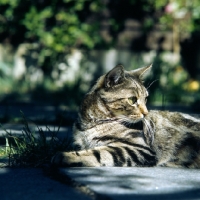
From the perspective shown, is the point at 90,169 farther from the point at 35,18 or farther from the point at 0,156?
the point at 35,18

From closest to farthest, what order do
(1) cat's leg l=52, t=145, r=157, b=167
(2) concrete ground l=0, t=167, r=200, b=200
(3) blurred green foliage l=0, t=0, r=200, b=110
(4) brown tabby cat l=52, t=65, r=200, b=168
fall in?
(2) concrete ground l=0, t=167, r=200, b=200, (1) cat's leg l=52, t=145, r=157, b=167, (4) brown tabby cat l=52, t=65, r=200, b=168, (3) blurred green foliage l=0, t=0, r=200, b=110

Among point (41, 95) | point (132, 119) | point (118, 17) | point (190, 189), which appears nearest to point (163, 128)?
point (132, 119)

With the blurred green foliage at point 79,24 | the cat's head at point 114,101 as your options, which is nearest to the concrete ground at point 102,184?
the cat's head at point 114,101

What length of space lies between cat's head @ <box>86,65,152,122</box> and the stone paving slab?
0.59m

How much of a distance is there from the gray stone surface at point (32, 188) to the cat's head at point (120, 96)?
91 centimetres

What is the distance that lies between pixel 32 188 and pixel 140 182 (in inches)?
24.1

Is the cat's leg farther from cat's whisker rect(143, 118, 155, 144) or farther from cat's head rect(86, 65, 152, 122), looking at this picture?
cat's head rect(86, 65, 152, 122)

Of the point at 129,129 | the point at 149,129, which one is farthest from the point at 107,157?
the point at 149,129

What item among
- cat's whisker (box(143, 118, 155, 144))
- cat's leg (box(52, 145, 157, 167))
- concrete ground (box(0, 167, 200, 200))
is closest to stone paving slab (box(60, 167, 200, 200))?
concrete ground (box(0, 167, 200, 200))

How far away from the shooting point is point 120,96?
391 cm

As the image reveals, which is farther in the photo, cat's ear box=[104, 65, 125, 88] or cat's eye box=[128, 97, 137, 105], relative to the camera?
cat's eye box=[128, 97, 137, 105]

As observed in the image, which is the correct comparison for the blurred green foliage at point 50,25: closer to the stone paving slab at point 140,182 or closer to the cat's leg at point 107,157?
the cat's leg at point 107,157

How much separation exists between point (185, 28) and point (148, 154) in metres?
8.34

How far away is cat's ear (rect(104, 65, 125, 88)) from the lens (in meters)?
3.84
